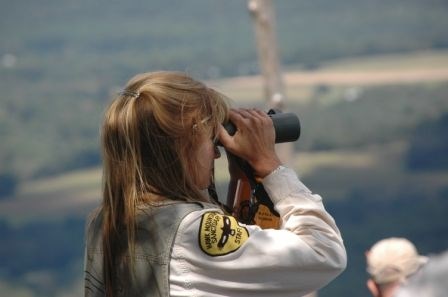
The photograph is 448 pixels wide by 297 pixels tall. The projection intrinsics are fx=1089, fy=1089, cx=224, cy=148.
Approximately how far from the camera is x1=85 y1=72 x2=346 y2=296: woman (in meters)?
2.30

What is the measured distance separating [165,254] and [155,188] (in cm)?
16

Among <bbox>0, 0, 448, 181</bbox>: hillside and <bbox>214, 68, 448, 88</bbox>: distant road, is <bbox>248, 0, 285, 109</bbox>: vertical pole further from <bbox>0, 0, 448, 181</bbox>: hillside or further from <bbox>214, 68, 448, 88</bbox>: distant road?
<bbox>214, 68, 448, 88</bbox>: distant road

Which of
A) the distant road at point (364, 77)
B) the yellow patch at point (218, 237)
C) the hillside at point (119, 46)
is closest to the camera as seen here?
the yellow patch at point (218, 237)

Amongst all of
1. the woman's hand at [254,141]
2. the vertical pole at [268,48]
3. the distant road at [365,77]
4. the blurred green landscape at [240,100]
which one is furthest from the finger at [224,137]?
the distant road at [365,77]

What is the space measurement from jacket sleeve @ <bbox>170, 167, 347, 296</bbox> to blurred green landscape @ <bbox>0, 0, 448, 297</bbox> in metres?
8.20

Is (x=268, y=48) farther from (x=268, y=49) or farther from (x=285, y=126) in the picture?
(x=285, y=126)

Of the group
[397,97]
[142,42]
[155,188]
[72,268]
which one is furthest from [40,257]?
[155,188]

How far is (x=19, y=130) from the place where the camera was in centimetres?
1226

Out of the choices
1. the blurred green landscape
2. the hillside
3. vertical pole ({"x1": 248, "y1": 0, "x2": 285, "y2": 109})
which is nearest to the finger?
vertical pole ({"x1": 248, "y1": 0, "x2": 285, "y2": 109})

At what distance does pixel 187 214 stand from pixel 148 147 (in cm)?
18

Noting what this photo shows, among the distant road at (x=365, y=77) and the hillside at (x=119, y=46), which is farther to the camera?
the distant road at (x=365, y=77)

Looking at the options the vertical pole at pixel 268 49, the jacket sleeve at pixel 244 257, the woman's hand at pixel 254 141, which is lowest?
the vertical pole at pixel 268 49

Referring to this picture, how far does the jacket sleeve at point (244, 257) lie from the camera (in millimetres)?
2295

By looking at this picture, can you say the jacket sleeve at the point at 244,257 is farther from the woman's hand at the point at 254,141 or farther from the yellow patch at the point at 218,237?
the woman's hand at the point at 254,141
